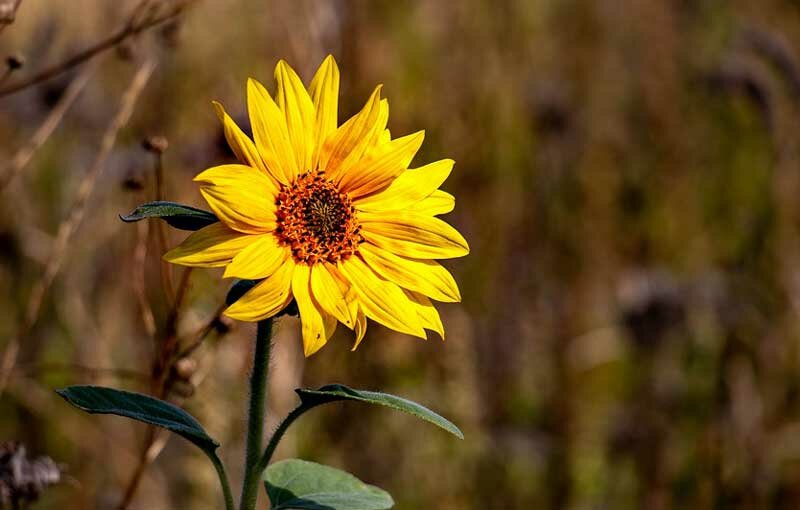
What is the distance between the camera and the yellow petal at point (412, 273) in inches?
36.5

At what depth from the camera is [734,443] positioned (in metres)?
2.20

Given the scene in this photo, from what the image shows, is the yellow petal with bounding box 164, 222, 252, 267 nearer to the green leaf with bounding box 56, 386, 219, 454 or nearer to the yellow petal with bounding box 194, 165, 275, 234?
the yellow petal with bounding box 194, 165, 275, 234

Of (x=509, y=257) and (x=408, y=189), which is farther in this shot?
(x=509, y=257)

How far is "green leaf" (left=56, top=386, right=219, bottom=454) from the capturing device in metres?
0.83

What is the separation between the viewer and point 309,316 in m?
0.85

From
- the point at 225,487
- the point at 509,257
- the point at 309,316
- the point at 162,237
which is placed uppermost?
the point at 509,257

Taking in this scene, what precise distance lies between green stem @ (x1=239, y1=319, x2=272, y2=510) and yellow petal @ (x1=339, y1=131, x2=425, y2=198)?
0.17 m

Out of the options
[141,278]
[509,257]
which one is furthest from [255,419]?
[509,257]

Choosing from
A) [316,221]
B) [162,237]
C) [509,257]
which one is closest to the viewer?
[316,221]

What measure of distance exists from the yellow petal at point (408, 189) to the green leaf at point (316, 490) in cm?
25

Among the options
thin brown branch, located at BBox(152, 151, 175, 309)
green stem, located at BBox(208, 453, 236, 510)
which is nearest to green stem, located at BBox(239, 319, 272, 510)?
green stem, located at BBox(208, 453, 236, 510)

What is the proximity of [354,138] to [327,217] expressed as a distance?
75mm

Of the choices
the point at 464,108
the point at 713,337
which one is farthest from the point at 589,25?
the point at 713,337

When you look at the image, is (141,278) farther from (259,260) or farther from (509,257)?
(509,257)
